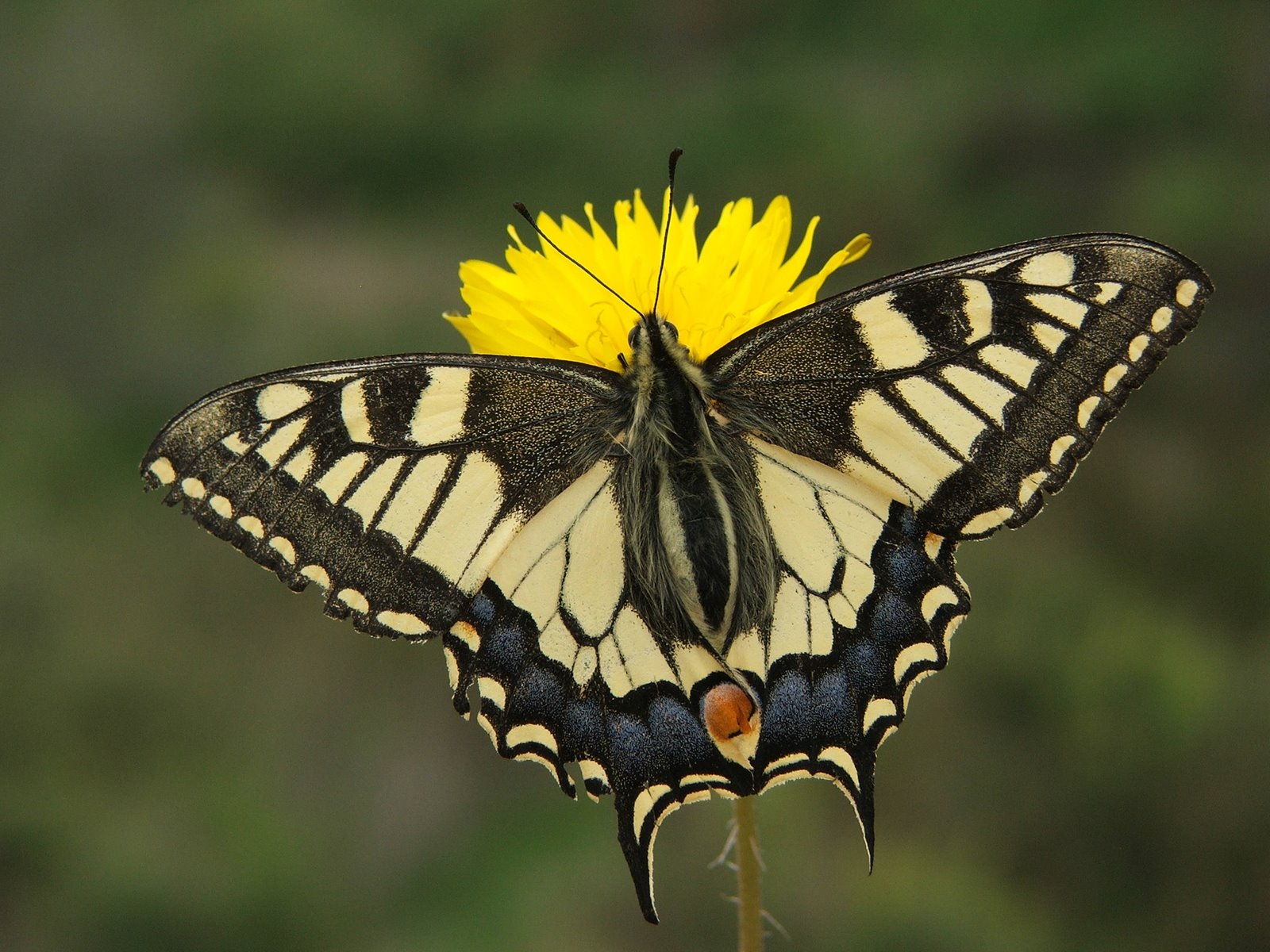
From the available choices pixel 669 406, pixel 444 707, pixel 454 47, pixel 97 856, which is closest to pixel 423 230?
pixel 454 47

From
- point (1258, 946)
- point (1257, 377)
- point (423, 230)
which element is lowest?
point (1258, 946)

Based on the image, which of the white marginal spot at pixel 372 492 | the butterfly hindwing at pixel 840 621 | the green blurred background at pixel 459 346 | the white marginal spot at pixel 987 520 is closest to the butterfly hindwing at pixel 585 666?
the butterfly hindwing at pixel 840 621

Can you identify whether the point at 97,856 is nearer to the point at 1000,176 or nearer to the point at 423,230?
the point at 423,230

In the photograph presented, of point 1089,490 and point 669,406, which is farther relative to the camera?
point 1089,490

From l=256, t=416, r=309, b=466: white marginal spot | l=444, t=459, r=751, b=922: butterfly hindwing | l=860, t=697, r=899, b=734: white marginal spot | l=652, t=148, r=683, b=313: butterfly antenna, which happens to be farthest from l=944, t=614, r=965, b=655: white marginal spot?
l=256, t=416, r=309, b=466: white marginal spot

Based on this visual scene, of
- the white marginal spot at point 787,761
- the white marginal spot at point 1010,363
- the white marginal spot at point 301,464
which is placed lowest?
the white marginal spot at point 787,761

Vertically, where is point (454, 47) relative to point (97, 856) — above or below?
above

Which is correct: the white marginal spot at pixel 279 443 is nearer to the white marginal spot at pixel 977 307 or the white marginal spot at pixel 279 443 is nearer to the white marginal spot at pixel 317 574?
the white marginal spot at pixel 317 574
